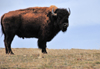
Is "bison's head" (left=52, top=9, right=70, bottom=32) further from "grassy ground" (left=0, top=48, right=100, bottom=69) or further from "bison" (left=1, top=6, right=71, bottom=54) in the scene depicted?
"grassy ground" (left=0, top=48, right=100, bottom=69)

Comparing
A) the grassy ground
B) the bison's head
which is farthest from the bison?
the grassy ground

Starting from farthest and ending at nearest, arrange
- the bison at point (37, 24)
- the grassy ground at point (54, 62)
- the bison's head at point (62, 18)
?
the bison at point (37, 24), the bison's head at point (62, 18), the grassy ground at point (54, 62)

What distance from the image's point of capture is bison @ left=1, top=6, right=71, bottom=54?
997cm

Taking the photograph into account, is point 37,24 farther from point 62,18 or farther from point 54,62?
point 54,62

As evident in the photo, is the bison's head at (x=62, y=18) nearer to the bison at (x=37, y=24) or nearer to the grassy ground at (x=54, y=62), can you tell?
the bison at (x=37, y=24)

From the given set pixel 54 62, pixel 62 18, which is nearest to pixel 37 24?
pixel 62 18

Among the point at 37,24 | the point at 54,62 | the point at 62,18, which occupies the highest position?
the point at 62,18

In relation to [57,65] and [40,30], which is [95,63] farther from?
[40,30]

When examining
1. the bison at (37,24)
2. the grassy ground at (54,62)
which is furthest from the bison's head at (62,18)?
the grassy ground at (54,62)

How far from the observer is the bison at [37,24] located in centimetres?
997

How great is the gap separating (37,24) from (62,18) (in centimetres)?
145

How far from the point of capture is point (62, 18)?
32.2 ft

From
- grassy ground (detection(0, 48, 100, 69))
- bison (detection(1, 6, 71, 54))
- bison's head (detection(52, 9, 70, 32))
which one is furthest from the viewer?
bison (detection(1, 6, 71, 54))

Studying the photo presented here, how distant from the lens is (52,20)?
399 inches
